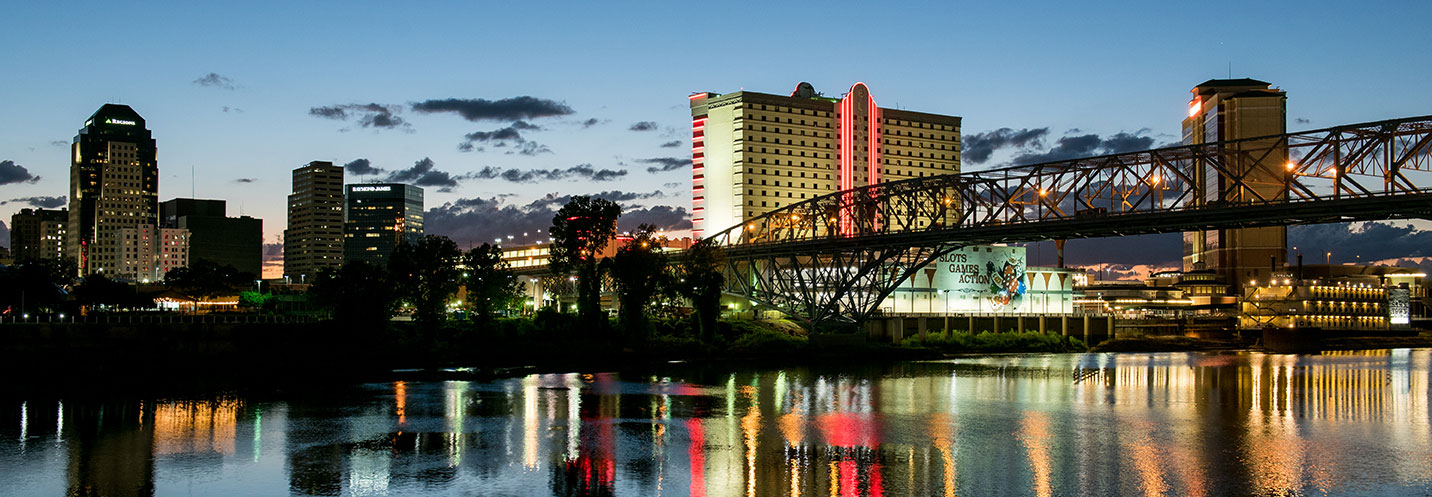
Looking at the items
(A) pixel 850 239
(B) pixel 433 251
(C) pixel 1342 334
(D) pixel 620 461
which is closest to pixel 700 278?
(A) pixel 850 239

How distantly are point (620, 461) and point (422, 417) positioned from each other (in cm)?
1529

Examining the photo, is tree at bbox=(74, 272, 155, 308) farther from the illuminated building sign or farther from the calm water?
the illuminated building sign

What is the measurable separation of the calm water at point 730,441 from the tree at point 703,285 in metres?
29.1

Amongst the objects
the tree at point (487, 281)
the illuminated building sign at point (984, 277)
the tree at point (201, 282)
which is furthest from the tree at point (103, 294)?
the illuminated building sign at point (984, 277)

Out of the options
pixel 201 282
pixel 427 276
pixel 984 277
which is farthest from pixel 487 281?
pixel 201 282

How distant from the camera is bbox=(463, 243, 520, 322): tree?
327ft

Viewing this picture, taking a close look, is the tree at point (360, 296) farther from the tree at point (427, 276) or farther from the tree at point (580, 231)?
the tree at point (580, 231)

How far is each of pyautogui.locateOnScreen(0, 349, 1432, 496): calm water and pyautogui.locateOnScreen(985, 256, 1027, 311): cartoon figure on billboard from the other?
2243 inches

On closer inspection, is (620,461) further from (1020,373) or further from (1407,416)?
(1020,373)

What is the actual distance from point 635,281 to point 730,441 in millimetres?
52866

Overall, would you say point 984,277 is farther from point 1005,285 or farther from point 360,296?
point 360,296

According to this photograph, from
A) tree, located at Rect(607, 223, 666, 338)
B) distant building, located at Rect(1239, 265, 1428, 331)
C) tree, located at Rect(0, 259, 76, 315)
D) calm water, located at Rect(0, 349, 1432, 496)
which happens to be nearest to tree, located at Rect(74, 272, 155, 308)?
tree, located at Rect(0, 259, 76, 315)

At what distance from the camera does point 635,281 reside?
93.1 meters

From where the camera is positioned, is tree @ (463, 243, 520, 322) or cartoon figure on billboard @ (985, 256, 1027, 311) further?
cartoon figure on billboard @ (985, 256, 1027, 311)
